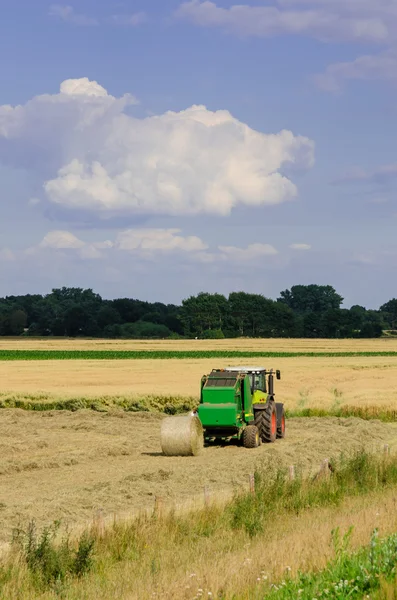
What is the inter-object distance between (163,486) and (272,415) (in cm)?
873

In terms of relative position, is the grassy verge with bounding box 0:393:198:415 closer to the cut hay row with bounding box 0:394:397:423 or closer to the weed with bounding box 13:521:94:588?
the cut hay row with bounding box 0:394:397:423

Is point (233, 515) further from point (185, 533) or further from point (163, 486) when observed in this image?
point (163, 486)

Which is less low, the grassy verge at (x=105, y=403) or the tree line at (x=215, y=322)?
the tree line at (x=215, y=322)

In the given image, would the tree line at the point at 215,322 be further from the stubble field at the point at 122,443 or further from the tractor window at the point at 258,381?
the tractor window at the point at 258,381

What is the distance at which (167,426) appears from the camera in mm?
24484

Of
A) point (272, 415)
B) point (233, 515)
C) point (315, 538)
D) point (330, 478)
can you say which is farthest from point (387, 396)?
point (315, 538)

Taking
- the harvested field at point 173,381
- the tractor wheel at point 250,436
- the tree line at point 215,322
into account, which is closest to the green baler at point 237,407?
the tractor wheel at point 250,436

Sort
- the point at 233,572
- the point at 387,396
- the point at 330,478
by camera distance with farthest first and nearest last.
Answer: the point at 387,396 < the point at 330,478 < the point at 233,572

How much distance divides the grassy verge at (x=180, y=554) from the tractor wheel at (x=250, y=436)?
799 cm

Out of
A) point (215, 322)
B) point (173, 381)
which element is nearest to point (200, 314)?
point (215, 322)

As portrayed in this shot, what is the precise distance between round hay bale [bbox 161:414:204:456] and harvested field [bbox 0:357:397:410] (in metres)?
15.9

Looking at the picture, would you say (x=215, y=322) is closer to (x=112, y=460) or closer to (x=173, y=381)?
(x=173, y=381)

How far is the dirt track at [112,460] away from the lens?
1766 centimetres

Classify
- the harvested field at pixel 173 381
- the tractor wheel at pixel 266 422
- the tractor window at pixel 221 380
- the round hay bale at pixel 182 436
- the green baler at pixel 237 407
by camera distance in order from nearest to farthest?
the round hay bale at pixel 182 436
the green baler at pixel 237 407
the tractor window at pixel 221 380
the tractor wheel at pixel 266 422
the harvested field at pixel 173 381
